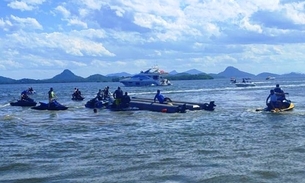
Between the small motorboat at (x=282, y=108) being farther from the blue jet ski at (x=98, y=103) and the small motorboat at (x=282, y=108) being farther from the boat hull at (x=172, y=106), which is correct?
the blue jet ski at (x=98, y=103)

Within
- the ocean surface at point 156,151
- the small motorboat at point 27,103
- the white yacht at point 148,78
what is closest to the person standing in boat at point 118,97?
the ocean surface at point 156,151

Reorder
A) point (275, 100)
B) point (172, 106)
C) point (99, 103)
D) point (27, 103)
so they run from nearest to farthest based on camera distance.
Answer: point (275, 100), point (172, 106), point (99, 103), point (27, 103)

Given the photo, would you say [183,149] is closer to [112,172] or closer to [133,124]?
[112,172]

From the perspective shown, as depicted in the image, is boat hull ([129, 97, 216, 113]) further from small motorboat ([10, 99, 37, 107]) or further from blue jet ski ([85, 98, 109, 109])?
small motorboat ([10, 99, 37, 107])

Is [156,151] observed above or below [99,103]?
below

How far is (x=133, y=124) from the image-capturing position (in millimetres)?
23859

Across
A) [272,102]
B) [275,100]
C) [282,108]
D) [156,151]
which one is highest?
[275,100]

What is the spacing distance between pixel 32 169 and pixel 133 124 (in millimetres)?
11535

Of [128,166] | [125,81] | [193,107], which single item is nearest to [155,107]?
[193,107]

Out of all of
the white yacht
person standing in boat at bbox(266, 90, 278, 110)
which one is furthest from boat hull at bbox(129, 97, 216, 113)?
the white yacht

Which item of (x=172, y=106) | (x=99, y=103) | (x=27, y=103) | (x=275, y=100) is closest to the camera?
(x=275, y=100)

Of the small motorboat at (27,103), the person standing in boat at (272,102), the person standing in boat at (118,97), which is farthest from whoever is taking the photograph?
the small motorboat at (27,103)

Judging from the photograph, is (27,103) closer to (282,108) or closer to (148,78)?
(282,108)

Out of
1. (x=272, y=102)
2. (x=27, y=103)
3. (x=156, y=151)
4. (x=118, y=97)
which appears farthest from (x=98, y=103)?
(x=156, y=151)
